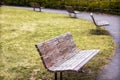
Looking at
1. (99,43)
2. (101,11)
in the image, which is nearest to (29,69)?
(99,43)

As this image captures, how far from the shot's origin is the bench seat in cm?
574

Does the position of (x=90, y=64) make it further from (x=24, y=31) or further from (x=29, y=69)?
(x=24, y=31)

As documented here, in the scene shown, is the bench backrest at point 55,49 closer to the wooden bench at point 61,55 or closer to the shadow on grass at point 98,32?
the wooden bench at point 61,55

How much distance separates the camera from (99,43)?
10.2 metres

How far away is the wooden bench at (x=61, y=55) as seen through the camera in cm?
572

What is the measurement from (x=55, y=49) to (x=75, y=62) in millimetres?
513

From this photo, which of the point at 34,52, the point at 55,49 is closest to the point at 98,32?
the point at 34,52

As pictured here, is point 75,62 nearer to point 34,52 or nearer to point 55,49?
point 55,49

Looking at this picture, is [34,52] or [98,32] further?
[98,32]

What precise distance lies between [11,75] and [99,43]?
4.29 meters

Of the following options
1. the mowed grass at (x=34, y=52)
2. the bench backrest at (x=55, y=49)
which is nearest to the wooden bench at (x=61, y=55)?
the bench backrest at (x=55, y=49)

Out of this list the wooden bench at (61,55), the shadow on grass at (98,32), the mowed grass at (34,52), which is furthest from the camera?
the shadow on grass at (98,32)

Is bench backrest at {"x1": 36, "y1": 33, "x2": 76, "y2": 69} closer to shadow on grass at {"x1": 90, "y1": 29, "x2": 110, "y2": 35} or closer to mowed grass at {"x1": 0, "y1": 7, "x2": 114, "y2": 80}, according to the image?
mowed grass at {"x1": 0, "y1": 7, "x2": 114, "y2": 80}

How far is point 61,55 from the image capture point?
21.4ft
